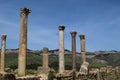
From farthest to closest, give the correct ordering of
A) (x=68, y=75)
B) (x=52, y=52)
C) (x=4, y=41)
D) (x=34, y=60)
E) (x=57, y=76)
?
(x=52, y=52)
(x=34, y=60)
(x=4, y=41)
(x=68, y=75)
(x=57, y=76)

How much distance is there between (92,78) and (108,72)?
207 centimetres

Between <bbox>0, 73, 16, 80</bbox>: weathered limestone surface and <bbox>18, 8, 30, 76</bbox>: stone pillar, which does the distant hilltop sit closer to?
<bbox>18, 8, 30, 76</bbox>: stone pillar

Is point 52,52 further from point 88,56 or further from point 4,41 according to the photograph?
point 4,41

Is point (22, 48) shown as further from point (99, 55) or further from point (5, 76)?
point (99, 55)

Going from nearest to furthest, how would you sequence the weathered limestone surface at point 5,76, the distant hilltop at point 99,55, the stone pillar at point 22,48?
the weathered limestone surface at point 5,76 < the stone pillar at point 22,48 < the distant hilltop at point 99,55

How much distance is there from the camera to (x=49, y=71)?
701 inches

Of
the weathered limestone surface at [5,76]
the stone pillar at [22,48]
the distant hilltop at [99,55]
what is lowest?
the weathered limestone surface at [5,76]

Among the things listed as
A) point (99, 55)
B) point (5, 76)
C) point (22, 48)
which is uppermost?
point (99, 55)

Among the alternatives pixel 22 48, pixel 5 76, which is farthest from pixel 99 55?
pixel 5 76

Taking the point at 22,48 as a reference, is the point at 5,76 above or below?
Result: below

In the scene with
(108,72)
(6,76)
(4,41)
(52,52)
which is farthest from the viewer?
(52,52)

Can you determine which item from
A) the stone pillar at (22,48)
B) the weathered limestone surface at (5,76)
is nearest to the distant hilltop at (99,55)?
the stone pillar at (22,48)

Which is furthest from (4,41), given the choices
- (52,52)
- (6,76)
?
(52,52)

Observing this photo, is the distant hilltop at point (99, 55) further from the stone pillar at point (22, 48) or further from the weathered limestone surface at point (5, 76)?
the weathered limestone surface at point (5, 76)
